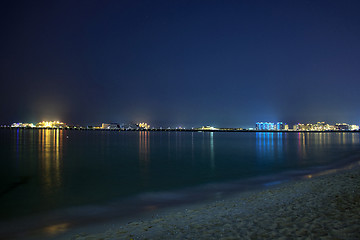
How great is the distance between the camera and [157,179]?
61.6 ft

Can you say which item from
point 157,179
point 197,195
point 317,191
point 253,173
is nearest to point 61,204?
point 197,195

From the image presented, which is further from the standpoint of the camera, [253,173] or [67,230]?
[253,173]

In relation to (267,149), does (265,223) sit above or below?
above

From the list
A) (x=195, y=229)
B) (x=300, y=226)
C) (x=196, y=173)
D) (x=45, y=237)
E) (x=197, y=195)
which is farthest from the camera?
(x=196, y=173)

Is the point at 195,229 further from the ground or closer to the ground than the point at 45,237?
further from the ground

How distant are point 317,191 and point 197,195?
19.0 feet

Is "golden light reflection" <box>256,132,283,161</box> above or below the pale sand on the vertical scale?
below

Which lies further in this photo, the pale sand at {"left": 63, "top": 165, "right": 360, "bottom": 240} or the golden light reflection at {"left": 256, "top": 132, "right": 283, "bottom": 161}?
the golden light reflection at {"left": 256, "top": 132, "right": 283, "bottom": 161}

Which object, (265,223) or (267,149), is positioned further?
(267,149)

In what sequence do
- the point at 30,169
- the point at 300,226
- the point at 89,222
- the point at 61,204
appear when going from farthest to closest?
the point at 30,169
the point at 61,204
the point at 89,222
the point at 300,226

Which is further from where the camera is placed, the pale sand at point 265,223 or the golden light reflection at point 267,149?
the golden light reflection at point 267,149

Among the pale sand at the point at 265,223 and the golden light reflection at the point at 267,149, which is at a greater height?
the pale sand at the point at 265,223

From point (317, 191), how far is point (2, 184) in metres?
18.3

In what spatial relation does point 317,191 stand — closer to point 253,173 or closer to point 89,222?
point 89,222
